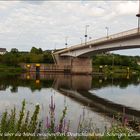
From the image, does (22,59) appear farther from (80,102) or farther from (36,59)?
(80,102)

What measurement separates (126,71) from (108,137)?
122609 mm

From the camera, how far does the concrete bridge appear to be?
47703 mm

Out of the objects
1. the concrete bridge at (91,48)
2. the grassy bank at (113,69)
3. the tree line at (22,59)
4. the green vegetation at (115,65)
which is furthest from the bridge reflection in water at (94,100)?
the green vegetation at (115,65)

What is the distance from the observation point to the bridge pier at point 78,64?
98562 millimetres

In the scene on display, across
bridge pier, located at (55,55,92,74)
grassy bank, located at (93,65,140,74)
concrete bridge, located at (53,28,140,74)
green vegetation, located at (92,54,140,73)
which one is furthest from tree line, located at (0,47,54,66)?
green vegetation, located at (92,54,140,73)

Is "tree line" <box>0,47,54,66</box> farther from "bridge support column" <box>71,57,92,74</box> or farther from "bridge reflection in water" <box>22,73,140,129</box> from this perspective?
"bridge reflection in water" <box>22,73,140,129</box>

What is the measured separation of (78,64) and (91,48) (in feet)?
→ 84.3

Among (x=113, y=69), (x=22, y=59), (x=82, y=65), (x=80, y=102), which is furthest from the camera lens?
(x=113, y=69)

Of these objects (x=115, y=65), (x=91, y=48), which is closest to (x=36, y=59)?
(x=115, y=65)

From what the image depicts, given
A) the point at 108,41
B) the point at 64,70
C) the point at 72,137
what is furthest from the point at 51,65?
the point at 72,137

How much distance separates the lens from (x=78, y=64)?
3907 inches

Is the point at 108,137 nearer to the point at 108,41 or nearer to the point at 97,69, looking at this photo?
the point at 108,41

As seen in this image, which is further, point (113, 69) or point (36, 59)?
point (113, 69)

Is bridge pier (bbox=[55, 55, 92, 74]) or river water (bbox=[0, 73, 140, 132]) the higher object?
bridge pier (bbox=[55, 55, 92, 74])
